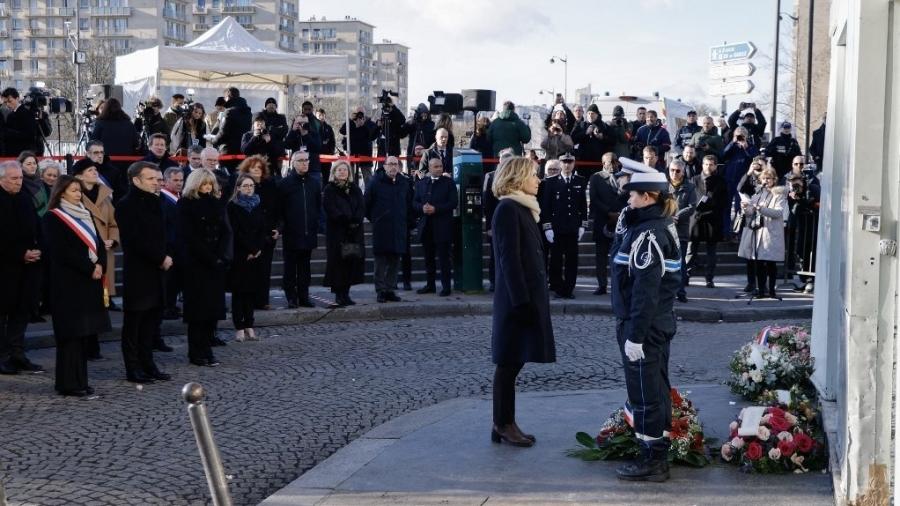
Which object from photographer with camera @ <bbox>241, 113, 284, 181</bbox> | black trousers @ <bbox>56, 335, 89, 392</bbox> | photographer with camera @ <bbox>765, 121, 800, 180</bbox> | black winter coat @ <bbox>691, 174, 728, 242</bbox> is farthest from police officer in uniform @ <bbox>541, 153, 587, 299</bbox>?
black trousers @ <bbox>56, 335, 89, 392</bbox>

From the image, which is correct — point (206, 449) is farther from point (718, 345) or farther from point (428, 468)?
point (718, 345)

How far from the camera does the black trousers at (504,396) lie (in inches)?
289

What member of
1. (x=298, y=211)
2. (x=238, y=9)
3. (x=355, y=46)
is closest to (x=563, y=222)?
(x=298, y=211)

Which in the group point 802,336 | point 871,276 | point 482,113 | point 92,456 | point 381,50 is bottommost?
point 92,456

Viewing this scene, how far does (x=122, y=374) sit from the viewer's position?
34.2 feet

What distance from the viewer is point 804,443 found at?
654 centimetres

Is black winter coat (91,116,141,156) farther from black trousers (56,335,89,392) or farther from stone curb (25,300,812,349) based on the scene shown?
black trousers (56,335,89,392)

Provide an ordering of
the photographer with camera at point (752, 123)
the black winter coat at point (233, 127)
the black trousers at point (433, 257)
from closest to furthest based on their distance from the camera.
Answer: the black trousers at point (433, 257) → the black winter coat at point (233, 127) → the photographer with camera at point (752, 123)

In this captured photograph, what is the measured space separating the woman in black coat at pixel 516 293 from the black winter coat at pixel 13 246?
5.40 meters

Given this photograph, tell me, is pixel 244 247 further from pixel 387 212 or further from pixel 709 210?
pixel 709 210

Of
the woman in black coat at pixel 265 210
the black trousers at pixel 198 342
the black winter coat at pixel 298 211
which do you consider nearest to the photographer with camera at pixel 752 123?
the black winter coat at pixel 298 211

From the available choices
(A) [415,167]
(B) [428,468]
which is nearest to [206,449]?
(B) [428,468]

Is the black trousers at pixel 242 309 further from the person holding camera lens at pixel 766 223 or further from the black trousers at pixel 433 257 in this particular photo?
the person holding camera lens at pixel 766 223

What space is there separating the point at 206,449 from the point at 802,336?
5.77 meters
